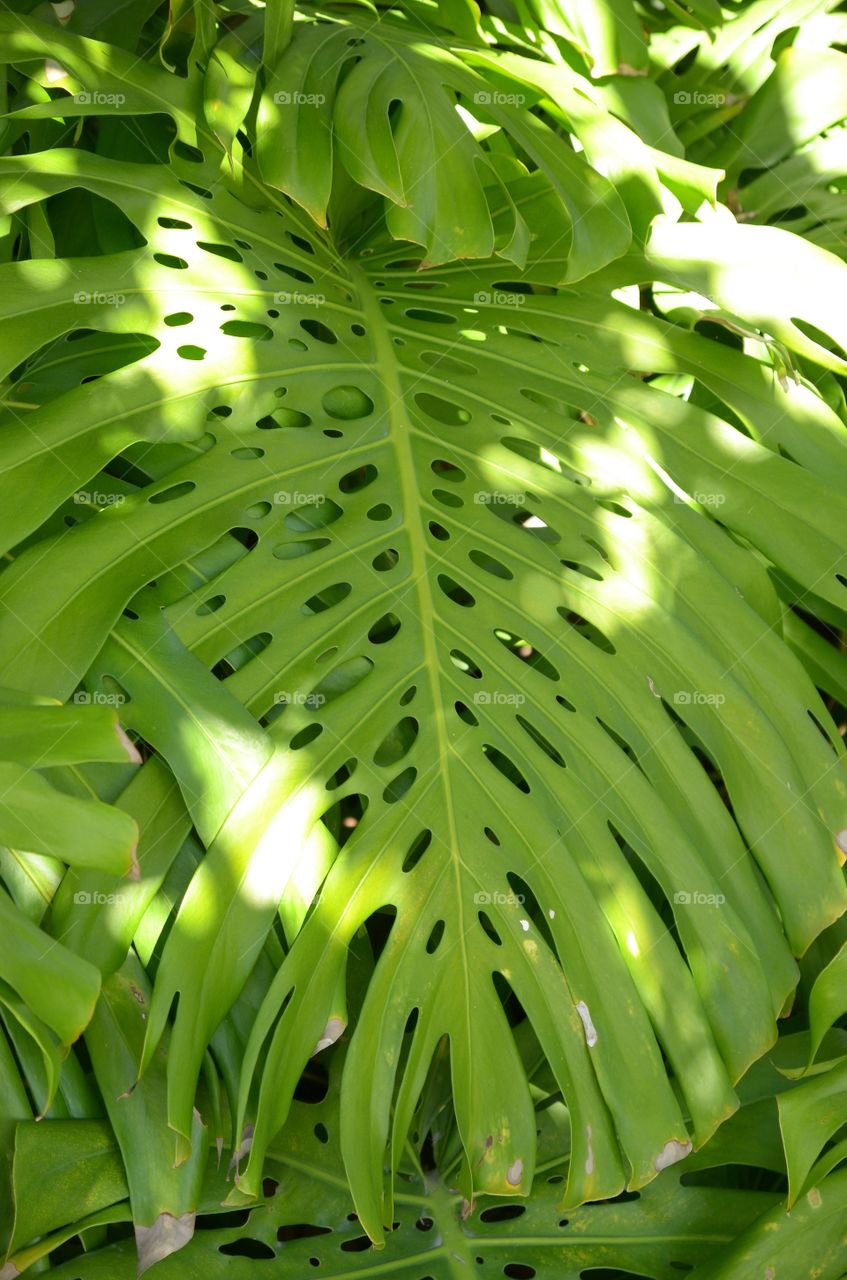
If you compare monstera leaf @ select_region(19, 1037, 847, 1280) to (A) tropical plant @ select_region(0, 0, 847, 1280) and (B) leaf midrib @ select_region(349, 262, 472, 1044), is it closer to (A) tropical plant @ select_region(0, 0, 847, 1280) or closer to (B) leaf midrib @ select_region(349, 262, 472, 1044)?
(A) tropical plant @ select_region(0, 0, 847, 1280)

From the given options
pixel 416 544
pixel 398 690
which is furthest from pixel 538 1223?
pixel 416 544

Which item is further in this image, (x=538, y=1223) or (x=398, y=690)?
(x=538, y=1223)

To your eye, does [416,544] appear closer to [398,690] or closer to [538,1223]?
[398,690]

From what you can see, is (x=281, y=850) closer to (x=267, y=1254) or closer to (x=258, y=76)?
(x=267, y=1254)

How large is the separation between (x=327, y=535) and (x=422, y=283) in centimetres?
37

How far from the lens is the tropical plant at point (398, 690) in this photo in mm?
899

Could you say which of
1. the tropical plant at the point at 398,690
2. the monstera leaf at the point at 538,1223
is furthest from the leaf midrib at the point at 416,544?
the monstera leaf at the point at 538,1223

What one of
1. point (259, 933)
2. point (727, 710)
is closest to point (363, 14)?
point (727, 710)

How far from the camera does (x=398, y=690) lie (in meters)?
0.97

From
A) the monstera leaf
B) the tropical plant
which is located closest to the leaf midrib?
the tropical plant

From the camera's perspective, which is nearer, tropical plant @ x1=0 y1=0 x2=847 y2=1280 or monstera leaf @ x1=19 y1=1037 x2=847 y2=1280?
tropical plant @ x1=0 y1=0 x2=847 y2=1280

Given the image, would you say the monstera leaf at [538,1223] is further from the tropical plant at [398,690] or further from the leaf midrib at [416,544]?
the leaf midrib at [416,544]

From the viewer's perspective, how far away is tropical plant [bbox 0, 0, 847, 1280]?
0.90 meters

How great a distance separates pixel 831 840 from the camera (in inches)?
39.4
